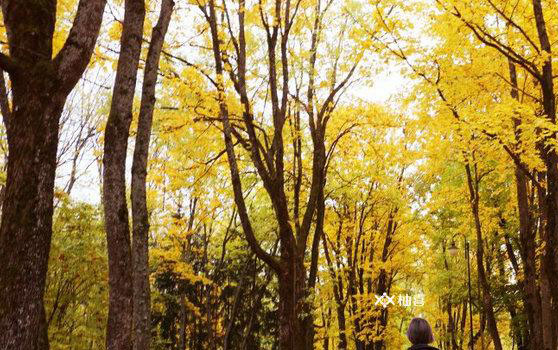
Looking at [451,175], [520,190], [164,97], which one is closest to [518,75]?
[520,190]

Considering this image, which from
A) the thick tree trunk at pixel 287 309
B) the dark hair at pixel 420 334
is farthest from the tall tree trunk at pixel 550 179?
the dark hair at pixel 420 334

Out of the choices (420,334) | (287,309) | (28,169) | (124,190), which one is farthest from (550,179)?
(28,169)

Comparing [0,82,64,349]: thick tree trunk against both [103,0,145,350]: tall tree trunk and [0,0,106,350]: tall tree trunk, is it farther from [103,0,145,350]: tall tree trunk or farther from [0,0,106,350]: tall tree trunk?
[103,0,145,350]: tall tree trunk

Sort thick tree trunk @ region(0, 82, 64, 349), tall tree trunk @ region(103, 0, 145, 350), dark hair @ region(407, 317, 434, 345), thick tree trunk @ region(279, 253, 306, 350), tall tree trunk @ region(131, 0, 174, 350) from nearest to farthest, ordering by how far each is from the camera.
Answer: dark hair @ region(407, 317, 434, 345)
thick tree trunk @ region(0, 82, 64, 349)
tall tree trunk @ region(103, 0, 145, 350)
tall tree trunk @ region(131, 0, 174, 350)
thick tree trunk @ region(279, 253, 306, 350)

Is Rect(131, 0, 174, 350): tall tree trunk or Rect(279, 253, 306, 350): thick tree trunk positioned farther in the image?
Rect(279, 253, 306, 350): thick tree trunk

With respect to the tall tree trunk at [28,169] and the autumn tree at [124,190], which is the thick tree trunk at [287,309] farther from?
the tall tree trunk at [28,169]

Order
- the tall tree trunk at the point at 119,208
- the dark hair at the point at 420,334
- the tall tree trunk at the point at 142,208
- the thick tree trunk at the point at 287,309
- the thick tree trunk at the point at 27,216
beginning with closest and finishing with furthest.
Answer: the dark hair at the point at 420,334 → the thick tree trunk at the point at 27,216 → the tall tree trunk at the point at 119,208 → the tall tree trunk at the point at 142,208 → the thick tree trunk at the point at 287,309

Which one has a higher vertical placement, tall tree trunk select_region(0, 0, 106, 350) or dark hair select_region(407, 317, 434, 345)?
tall tree trunk select_region(0, 0, 106, 350)

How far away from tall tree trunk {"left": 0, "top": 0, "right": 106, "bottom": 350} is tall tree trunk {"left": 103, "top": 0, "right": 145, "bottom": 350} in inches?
69.8

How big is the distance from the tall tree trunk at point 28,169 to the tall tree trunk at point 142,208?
3.20 m

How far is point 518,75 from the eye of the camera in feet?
41.9

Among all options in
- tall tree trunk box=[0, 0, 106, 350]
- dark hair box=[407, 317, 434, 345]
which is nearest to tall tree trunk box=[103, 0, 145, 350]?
tall tree trunk box=[0, 0, 106, 350]

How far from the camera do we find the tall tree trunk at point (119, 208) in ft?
19.8

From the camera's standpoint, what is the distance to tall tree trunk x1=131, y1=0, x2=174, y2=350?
7.53 metres
